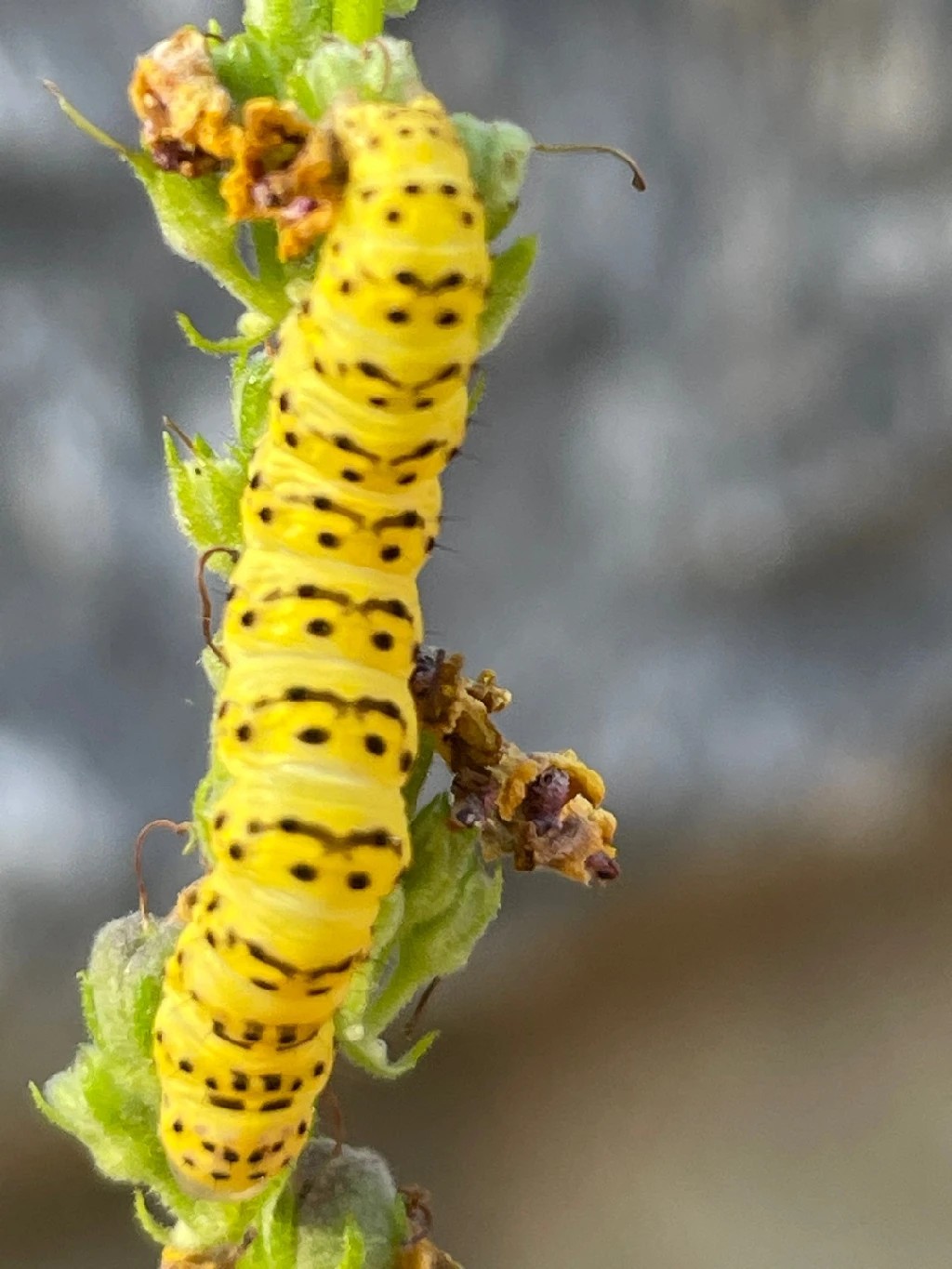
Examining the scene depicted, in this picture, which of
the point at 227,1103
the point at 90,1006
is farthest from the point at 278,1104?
the point at 90,1006

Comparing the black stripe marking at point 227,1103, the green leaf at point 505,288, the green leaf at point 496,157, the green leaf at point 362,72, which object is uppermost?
the green leaf at point 362,72

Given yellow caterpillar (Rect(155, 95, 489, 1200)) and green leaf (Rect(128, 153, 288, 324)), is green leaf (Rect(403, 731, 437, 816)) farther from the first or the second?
green leaf (Rect(128, 153, 288, 324))

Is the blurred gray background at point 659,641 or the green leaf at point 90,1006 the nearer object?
the green leaf at point 90,1006

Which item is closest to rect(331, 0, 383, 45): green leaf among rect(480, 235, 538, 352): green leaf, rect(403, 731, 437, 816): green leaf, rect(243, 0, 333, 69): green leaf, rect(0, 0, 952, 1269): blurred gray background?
rect(243, 0, 333, 69): green leaf

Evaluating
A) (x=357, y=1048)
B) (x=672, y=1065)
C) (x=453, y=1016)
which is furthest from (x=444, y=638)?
(x=357, y=1048)

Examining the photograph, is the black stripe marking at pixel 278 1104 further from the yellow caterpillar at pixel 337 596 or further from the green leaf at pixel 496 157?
the green leaf at pixel 496 157

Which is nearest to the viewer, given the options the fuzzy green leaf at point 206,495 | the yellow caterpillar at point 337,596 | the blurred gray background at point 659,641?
the yellow caterpillar at point 337,596

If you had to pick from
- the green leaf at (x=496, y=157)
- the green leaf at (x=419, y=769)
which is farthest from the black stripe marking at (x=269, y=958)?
the green leaf at (x=496, y=157)
